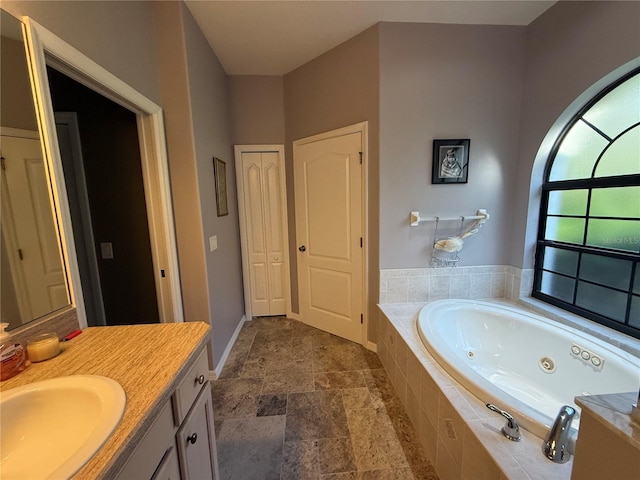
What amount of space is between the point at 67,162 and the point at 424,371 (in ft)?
9.22

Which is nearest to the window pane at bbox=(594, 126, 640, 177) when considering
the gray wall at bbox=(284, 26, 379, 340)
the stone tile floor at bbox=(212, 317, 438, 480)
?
the gray wall at bbox=(284, 26, 379, 340)

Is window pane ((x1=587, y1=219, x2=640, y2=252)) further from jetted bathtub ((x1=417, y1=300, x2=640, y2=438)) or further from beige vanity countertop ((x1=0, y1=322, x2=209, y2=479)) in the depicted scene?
beige vanity countertop ((x1=0, y1=322, x2=209, y2=479))

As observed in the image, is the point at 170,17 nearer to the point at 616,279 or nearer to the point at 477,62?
the point at 477,62

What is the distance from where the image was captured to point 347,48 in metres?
2.24

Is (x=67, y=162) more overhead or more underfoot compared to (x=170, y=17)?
more underfoot

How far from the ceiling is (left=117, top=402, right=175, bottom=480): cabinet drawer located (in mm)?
2360

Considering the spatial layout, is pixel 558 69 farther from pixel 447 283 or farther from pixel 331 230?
pixel 331 230

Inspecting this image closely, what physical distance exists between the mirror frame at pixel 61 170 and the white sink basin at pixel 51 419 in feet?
0.98

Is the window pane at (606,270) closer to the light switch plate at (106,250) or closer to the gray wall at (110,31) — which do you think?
the gray wall at (110,31)

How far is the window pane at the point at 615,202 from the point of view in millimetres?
1544

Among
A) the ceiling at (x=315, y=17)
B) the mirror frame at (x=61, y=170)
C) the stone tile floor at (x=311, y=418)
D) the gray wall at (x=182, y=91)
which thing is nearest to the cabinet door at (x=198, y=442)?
the stone tile floor at (x=311, y=418)

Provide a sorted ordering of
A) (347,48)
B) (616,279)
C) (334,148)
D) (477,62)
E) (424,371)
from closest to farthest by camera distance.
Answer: (424,371), (616,279), (477,62), (347,48), (334,148)

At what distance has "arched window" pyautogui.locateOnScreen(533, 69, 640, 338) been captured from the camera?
5.17 ft

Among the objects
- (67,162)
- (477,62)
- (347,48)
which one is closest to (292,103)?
(347,48)
